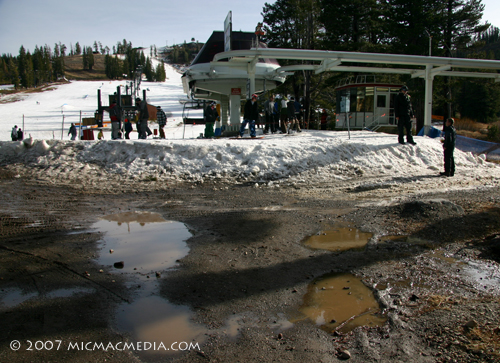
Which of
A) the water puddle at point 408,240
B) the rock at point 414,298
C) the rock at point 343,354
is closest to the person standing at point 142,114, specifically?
the water puddle at point 408,240

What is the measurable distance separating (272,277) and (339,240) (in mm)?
1744

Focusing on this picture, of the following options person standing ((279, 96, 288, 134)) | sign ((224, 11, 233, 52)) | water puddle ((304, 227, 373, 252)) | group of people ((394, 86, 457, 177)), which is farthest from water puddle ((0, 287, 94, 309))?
sign ((224, 11, 233, 52))

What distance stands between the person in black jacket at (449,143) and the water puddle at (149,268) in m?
8.57

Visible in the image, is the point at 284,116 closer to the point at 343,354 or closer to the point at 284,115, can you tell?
the point at 284,115

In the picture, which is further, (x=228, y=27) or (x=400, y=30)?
(x=400, y=30)

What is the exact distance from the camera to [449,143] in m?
10.5

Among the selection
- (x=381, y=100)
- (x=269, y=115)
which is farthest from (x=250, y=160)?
(x=381, y=100)

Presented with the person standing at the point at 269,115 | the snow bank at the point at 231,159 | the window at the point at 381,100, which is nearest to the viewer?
the snow bank at the point at 231,159

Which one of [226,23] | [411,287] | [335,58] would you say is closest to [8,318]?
[411,287]

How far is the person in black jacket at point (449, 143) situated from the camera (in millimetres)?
10427

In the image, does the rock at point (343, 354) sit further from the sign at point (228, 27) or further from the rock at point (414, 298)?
the sign at point (228, 27)

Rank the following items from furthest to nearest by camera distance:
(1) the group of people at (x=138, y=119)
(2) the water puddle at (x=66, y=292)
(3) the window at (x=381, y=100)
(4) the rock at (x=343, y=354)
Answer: (3) the window at (x=381, y=100)
(1) the group of people at (x=138, y=119)
(2) the water puddle at (x=66, y=292)
(4) the rock at (x=343, y=354)

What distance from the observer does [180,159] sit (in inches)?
443

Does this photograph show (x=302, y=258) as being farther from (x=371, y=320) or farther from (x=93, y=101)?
(x=93, y=101)
